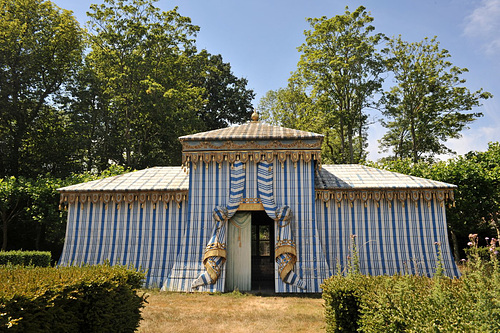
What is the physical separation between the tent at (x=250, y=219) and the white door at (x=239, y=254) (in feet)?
0.10

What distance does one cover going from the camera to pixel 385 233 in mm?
10711

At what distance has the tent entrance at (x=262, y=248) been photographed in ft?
45.2

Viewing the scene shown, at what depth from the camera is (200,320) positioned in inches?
287

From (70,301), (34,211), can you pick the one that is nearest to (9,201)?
(34,211)

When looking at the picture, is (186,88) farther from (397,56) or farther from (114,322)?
(114,322)

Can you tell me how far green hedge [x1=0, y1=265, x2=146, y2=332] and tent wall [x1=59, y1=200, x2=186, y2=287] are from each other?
469 cm

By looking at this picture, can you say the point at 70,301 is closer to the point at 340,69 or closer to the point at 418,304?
the point at 418,304

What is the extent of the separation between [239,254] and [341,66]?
17051mm

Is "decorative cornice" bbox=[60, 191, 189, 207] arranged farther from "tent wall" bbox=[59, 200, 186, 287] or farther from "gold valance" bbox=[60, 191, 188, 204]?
"tent wall" bbox=[59, 200, 186, 287]

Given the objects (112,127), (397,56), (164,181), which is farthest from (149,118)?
(397,56)

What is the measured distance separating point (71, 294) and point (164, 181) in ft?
23.9

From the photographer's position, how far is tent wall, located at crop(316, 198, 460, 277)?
410 inches

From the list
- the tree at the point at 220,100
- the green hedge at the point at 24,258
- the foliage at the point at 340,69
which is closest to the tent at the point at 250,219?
the green hedge at the point at 24,258

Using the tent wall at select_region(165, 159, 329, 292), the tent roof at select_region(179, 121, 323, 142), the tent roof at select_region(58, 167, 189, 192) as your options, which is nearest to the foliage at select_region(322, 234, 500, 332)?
the tent wall at select_region(165, 159, 329, 292)
